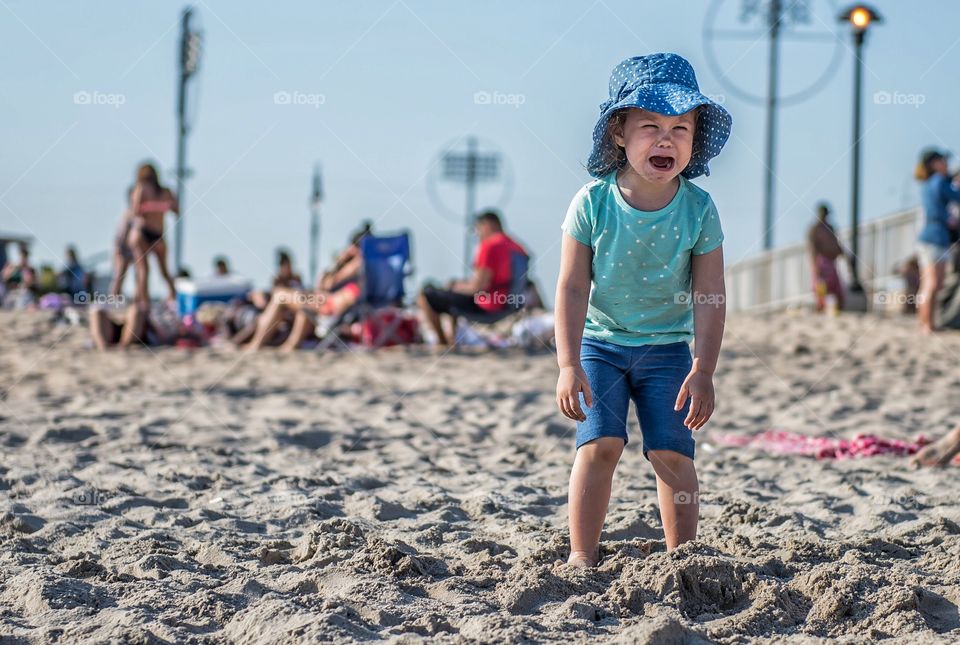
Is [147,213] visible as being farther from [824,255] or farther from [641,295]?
[641,295]

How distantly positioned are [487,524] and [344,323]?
22.4 ft

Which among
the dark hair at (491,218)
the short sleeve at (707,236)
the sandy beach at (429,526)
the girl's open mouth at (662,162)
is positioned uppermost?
the dark hair at (491,218)

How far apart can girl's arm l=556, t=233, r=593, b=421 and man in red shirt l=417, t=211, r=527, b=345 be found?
682 cm

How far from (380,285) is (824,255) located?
244 inches

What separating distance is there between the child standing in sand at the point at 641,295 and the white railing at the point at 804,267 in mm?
11429

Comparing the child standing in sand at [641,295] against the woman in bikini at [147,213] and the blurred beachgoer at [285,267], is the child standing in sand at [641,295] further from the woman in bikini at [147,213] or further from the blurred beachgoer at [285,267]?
the blurred beachgoer at [285,267]

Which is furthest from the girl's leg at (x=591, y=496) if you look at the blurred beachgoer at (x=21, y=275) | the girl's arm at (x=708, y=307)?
the blurred beachgoer at (x=21, y=275)

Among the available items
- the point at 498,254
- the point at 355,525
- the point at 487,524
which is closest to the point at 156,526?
the point at 355,525

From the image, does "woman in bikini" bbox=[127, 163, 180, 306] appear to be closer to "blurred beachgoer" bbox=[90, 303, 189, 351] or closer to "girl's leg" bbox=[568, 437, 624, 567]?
"blurred beachgoer" bbox=[90, 303, 189, 351]

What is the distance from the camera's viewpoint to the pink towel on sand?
5.27 meters

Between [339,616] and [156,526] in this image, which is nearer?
[339,616]

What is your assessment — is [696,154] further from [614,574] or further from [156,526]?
[156,526]

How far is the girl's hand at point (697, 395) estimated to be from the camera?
2.96 m

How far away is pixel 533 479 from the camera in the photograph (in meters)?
4.59
